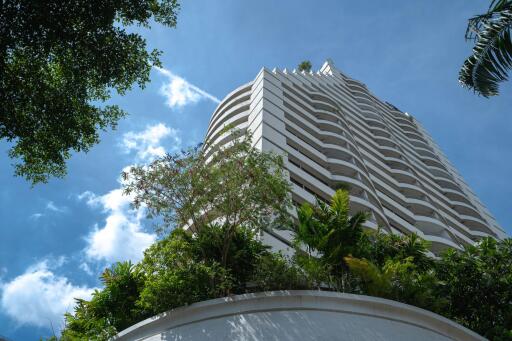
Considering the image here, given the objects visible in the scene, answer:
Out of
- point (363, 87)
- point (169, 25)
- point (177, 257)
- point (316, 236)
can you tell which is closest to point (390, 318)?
point (316, 236)

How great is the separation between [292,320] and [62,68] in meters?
7.82

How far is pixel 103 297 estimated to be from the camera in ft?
41.0

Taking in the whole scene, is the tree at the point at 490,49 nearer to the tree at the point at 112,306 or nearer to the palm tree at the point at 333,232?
the palm tree at the point at 333,232

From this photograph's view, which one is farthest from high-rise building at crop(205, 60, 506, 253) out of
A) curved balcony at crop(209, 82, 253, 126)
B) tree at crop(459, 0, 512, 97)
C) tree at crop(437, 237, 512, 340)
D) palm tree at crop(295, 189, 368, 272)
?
tree at crop(459, 0, 512, 97)

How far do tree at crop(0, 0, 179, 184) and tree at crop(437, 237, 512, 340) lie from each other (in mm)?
10995

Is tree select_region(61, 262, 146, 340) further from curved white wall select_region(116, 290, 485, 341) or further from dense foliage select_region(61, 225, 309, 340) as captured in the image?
curved white wall select_region(116, 290, 485, 341)

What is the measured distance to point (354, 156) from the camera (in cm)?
3409

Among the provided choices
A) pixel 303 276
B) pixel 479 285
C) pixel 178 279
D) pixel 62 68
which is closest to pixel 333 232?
pixel 303 276

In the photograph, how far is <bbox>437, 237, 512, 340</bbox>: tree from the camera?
1377 centimetres

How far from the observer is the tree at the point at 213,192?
12289 mm

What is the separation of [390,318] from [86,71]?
9191mm

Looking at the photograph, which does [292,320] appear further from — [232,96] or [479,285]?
[232,96]

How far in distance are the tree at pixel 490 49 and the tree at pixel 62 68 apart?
286 inches

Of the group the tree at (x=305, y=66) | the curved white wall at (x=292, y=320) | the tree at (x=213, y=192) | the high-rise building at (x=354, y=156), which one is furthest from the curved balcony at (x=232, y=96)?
the curved white wall at (x=292, y=320)
